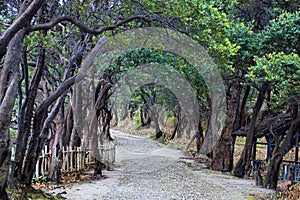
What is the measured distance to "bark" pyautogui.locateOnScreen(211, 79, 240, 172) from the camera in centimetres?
1812

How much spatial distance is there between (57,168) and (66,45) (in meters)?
3.94

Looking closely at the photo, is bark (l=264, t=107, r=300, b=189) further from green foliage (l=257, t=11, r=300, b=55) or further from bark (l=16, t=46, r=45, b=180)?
bark (l=16, t=46, r=45, b=180)

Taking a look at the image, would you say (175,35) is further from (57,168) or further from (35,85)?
(57,168)

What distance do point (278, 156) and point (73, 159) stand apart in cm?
780

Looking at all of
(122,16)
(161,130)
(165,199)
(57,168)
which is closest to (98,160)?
(57,168)

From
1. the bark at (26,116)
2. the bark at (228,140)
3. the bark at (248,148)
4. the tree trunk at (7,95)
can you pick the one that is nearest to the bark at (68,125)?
the bark at (26,116)

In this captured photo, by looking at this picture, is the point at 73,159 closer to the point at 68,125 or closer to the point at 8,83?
the point at 68,125

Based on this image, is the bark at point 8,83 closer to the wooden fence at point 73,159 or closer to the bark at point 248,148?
the wooden fence at point 73,159

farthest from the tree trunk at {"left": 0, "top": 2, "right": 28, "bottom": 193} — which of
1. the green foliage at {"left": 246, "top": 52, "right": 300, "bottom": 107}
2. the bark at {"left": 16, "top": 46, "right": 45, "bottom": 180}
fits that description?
the green foliage at {"left": 246, "top": 52, "right": 300, "bottom": 107}

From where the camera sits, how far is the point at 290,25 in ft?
35.1

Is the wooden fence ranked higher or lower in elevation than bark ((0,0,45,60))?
lower

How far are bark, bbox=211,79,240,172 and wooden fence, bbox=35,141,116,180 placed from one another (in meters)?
5.76

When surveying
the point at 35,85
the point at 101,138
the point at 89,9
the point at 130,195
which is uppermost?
the point at 89,9

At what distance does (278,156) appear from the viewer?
1273 centimetres
